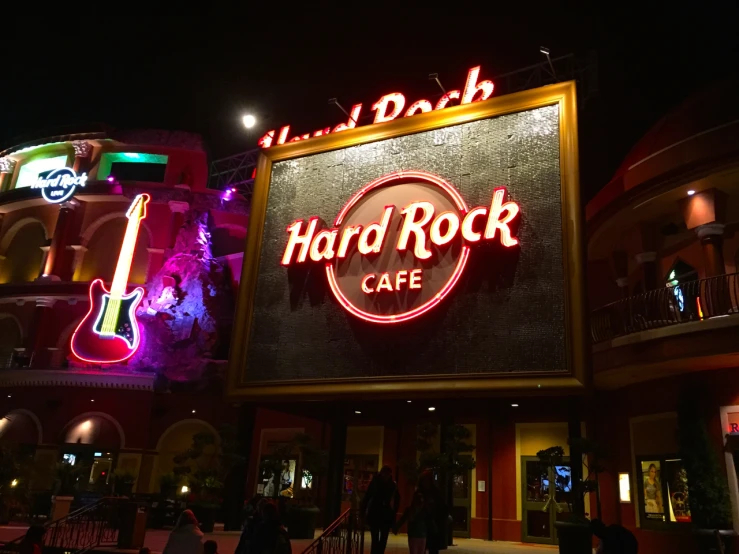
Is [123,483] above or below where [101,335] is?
below

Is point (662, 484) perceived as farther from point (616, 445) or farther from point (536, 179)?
point (536, 179)

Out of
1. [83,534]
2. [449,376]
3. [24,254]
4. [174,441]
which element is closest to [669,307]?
[449,376]

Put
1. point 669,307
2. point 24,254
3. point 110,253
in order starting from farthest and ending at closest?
point 24,254, point 110,253, point 669,307

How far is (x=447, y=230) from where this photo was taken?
508 inches

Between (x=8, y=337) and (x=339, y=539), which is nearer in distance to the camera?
(x=339, y=539)

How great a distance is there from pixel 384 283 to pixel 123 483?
12488 mm

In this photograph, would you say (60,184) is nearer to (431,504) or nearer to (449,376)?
(449,376)

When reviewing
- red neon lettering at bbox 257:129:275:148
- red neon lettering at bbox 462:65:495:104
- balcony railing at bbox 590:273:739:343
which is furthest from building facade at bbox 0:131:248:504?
balcony railing at bbox 590:273:739:343

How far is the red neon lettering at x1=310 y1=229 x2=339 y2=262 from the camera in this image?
1404 centimetres

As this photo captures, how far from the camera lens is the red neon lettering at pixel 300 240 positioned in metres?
14.4

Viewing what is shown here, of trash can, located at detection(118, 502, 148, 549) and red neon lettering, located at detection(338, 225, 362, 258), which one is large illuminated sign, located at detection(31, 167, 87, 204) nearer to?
red neon lettering, located at detection(338, 225, 362, 258)

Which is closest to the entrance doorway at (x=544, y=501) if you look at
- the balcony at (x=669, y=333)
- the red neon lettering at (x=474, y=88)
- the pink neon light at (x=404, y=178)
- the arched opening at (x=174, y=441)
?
the balcony at (x=669, y=333)

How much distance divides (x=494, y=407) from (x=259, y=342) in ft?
25.1

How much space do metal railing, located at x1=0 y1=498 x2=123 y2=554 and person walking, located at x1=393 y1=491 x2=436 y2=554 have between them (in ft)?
22.9
